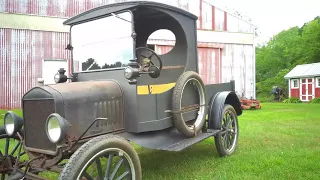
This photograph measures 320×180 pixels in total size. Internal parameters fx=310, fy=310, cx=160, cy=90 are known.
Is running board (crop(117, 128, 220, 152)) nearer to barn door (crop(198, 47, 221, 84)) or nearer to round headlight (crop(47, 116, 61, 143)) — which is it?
round headlight (crop(47, 116, 61, 143))

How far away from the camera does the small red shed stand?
29469mm

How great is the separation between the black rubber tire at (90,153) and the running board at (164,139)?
63 centimetres

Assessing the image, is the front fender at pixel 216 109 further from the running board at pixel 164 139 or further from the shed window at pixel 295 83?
the shed window at pixel 295 83

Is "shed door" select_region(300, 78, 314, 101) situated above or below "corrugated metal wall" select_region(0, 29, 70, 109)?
below

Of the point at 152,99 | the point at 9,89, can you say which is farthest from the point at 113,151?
the point at 9,89

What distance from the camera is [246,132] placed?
8172 mm

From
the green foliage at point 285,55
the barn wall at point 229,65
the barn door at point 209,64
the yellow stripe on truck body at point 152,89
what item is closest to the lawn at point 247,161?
the yellow stripe on truck body at point 152,89

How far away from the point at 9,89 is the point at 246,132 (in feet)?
35.4

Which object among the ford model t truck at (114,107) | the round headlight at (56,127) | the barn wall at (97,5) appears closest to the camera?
the round headlight at (56,127)

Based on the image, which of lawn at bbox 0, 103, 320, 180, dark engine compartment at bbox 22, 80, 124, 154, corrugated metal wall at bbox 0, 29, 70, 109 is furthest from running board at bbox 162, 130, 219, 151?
corrugated metal wall at bbox 0, 29, 70, 109

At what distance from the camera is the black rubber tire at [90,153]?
2850 millimetres

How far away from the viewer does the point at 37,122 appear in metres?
3.62

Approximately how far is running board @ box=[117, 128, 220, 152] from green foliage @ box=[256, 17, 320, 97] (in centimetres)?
3590

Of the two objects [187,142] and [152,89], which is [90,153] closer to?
[152,89]
